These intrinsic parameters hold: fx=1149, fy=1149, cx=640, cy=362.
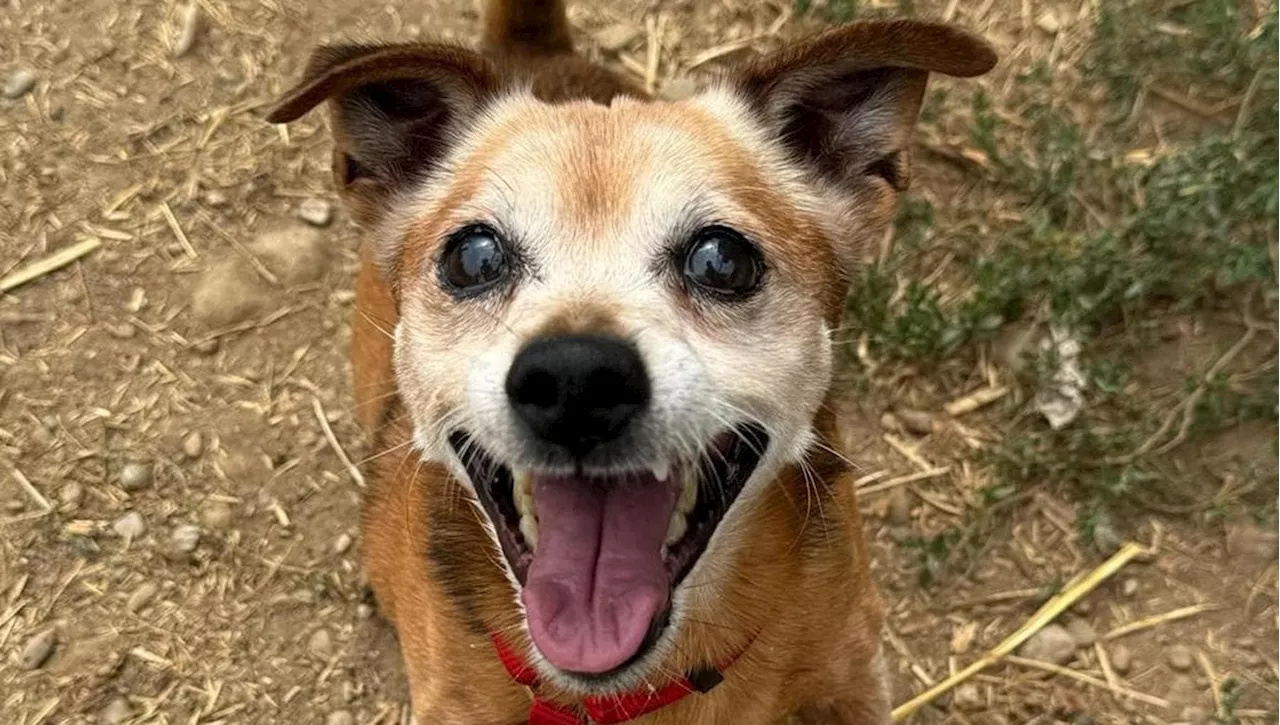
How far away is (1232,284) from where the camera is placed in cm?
410

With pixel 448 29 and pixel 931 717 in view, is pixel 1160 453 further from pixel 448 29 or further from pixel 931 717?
pixel 448 29

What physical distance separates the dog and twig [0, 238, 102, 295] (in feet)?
6.55

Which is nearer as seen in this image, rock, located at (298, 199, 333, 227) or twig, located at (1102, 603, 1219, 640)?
twig, located at (1102, 603, 1219, 640)

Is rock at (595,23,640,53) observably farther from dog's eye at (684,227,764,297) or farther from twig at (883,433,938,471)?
dog's eye at (684,227,764,297)

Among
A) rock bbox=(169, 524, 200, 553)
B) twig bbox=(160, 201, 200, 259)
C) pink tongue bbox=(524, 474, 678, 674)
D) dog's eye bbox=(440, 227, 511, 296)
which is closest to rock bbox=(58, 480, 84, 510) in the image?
rock bbox=(169, 524, 200, 553)

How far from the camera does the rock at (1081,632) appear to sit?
3.78m

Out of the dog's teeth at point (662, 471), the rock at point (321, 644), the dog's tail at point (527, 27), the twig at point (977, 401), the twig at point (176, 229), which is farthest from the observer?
the twig at point (176, 229)

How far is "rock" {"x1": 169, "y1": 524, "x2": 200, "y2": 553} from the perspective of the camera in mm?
3953

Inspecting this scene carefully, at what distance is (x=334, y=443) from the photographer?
4.16 meters

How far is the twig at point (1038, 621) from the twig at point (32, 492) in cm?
297

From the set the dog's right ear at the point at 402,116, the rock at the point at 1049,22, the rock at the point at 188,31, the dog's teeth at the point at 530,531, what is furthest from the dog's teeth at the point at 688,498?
the rock at the point at 188,31

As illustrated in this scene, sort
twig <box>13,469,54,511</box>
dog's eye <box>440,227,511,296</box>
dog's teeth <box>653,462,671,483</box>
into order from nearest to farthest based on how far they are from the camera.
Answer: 1. dog's teeth <box>653,462,671,483</box>
2. dog's eye <box>440,227,511,296</box>
3. twig <box>13,469,54,511</box>

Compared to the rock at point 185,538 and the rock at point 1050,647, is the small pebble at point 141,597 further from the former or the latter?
the rock at point 1050,647

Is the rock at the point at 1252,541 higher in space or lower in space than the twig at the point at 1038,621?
higher
